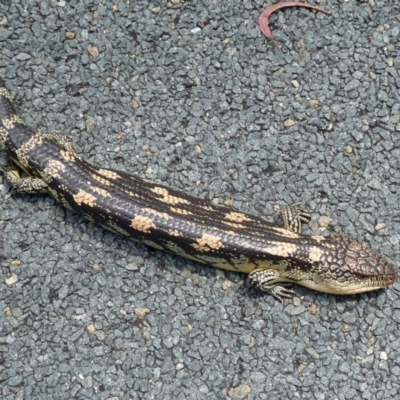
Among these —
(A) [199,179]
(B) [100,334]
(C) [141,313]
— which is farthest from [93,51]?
(B) [100,334]

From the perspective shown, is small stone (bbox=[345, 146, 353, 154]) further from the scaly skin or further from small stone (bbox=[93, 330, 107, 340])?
small stone (bbox=[93, 330, 107, 340])

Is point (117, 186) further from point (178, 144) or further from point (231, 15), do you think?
point (231, 15)

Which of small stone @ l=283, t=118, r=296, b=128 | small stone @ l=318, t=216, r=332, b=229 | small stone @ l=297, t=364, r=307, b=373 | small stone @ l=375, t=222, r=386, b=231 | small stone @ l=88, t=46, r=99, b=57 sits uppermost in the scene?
small stone @ l=88, t=46, r=99, b=57

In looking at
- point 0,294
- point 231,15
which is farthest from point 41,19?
point 0,294

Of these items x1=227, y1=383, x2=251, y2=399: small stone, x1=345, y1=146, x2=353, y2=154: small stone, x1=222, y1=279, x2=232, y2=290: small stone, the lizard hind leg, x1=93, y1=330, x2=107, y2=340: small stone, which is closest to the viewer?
x1=227, y1=383, x2=251, y2=399: small stone

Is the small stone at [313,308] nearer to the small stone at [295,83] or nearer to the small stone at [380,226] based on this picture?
the small stone at [380,226]

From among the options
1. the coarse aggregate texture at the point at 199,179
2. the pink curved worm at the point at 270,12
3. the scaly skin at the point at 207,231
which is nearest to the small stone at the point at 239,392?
the coarse aggregate texture at the point at 199,179

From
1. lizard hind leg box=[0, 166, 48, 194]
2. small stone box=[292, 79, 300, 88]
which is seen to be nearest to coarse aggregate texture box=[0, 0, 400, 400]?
small stone box=[292, 79, 300, 88]

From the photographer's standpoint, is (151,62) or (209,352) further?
(151,62)
